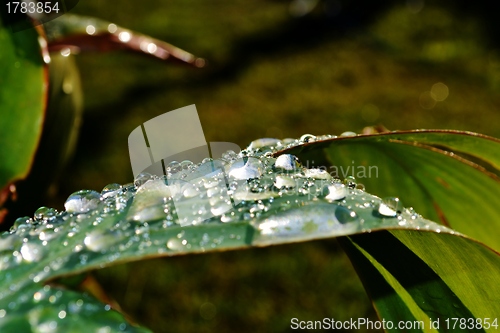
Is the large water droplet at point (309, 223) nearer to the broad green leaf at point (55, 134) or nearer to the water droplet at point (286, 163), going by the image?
the water droplet at point (286, 163)

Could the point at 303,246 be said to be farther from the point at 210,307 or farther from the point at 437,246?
the point at 437,246

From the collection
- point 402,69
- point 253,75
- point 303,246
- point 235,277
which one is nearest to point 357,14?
point 402,69

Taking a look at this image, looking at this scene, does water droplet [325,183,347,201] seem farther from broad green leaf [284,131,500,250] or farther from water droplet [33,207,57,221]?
water droplet [33,207,57,221]

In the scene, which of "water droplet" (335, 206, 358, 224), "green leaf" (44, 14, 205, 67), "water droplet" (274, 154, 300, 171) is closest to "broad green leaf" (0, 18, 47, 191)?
"green leaf" (44, 14, 205, 67)
